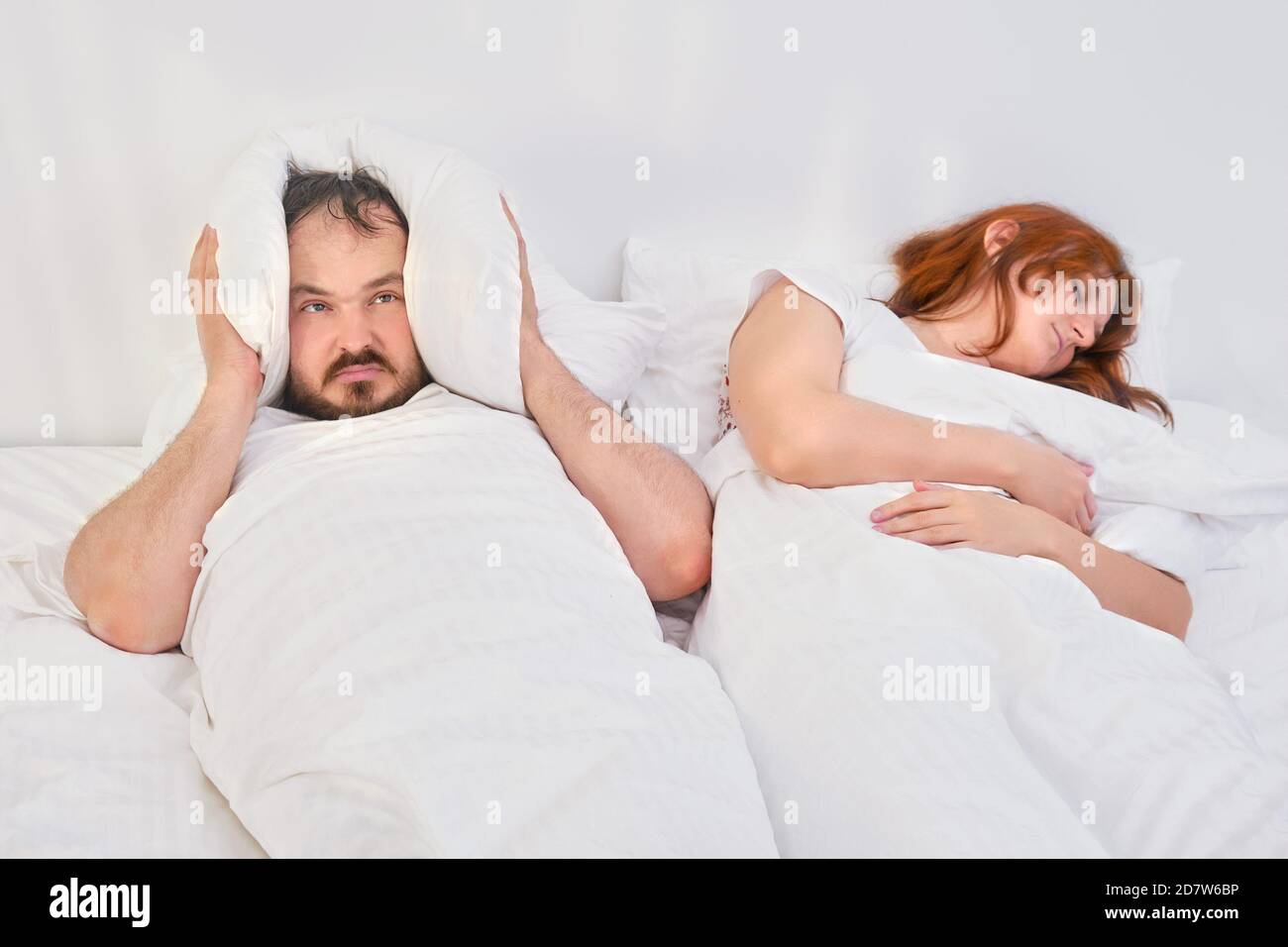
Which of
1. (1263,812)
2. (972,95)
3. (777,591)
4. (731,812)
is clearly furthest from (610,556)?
(972,95)

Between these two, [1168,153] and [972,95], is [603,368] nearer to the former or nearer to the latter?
[972,95]

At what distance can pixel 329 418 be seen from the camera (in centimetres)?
128

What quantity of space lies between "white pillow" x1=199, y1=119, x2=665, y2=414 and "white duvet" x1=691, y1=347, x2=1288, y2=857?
30cm

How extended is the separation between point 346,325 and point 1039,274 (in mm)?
855

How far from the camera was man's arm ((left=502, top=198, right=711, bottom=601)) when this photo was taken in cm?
117

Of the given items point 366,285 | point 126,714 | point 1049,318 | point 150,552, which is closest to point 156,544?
point 150,552

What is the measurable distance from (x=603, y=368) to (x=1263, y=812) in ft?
2.81

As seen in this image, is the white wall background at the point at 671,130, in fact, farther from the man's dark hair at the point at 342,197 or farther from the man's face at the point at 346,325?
the man's face at the point at 346,325

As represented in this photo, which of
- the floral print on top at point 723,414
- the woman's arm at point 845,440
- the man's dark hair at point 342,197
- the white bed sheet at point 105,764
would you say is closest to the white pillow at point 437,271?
the man's dark hair at point 342,197

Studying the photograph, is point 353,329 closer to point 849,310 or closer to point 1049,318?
point 849,310

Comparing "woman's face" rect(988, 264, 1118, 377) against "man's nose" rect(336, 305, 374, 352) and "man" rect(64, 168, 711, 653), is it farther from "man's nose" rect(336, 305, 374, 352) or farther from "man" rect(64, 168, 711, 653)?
"man's nose" rect(336, 305, 374, 352)

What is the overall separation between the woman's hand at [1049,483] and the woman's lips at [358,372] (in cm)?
73
